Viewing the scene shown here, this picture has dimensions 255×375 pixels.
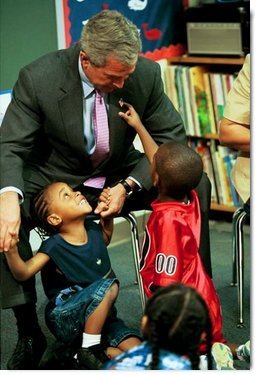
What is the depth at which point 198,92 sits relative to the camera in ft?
12.3

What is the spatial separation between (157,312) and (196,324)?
9cm

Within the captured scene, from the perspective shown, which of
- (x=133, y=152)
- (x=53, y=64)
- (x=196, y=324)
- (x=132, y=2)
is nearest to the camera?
(x=196, y=324)

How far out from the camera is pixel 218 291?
313 centimetres

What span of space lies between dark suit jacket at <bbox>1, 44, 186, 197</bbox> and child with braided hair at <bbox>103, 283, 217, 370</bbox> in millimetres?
766

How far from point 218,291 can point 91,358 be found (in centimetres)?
84

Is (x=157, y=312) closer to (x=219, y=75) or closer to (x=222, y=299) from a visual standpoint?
(x=222, y=299)

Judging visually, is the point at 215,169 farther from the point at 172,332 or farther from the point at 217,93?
the point at 172,332

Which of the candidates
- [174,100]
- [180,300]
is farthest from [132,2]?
[180,300]

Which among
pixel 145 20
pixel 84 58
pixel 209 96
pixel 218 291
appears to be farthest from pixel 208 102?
pixel 84 58

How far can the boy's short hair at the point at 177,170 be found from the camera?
7.95ft

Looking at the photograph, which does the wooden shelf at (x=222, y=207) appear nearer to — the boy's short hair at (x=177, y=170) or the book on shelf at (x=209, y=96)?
the book on shelf at (x=209, y=96)

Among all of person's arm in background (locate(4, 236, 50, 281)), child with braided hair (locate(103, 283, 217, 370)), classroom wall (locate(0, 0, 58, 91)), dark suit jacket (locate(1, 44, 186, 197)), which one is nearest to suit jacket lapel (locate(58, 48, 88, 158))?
dark suit jacket (locate(1, 44, 186, 197))

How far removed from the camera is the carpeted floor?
2.77m

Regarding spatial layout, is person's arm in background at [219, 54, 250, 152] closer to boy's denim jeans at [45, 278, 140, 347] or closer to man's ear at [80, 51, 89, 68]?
man's ear at [80, 51, 89, 68]
